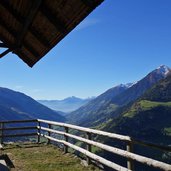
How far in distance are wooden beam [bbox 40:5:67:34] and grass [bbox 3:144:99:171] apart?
23.4 ft

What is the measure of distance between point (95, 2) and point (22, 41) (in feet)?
18.4

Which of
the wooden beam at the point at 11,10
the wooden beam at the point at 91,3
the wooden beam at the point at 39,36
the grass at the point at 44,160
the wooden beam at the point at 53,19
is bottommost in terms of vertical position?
the grass at the point at 44,160

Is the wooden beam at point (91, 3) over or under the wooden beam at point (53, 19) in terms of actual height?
under

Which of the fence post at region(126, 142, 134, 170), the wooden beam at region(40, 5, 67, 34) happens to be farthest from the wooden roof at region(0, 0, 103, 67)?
the fence post at region(126, 142, 134, 170)

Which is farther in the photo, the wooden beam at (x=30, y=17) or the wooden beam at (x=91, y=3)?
the wooden beam at (x=30, y=17)

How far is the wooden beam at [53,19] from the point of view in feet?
21.5

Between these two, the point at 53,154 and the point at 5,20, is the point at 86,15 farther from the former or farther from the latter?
the point at 53,154

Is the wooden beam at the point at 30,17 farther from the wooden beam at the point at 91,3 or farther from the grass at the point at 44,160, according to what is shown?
the grass at the point at 44,160

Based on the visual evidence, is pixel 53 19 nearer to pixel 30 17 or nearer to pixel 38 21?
pixel 30 17

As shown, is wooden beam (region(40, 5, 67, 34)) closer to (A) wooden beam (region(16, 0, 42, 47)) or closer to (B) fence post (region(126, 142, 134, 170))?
(A) wooden beam (region(16, 0, 42, 47))

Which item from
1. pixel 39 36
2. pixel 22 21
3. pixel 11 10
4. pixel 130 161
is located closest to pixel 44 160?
pixel 130 161

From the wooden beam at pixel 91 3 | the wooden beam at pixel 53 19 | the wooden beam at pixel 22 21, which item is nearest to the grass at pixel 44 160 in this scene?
the wooden beam at pixel 22 21

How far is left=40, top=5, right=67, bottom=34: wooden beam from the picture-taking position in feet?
21.5

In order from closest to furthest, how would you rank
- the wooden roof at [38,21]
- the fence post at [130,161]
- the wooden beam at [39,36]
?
the wooden roof at [38,21] < the wooden beam at [39,36] < the fence post at [130,161]
